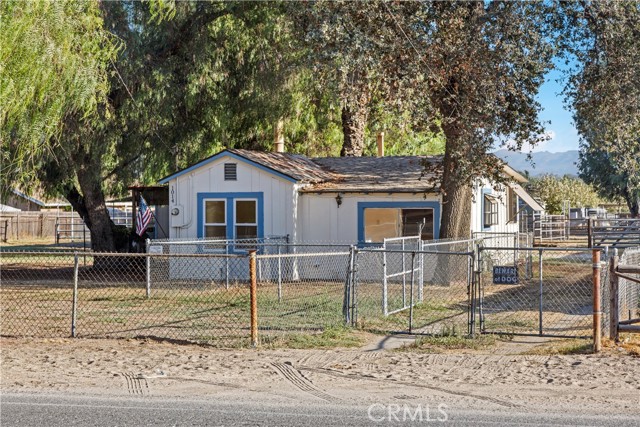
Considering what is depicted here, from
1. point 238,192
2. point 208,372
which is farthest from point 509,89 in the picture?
point 208,372

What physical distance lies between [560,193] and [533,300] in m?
50.1

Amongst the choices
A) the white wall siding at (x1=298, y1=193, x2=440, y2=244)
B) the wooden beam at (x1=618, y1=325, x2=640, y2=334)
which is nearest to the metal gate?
the wooden beam at (x1=618, y1=325, x2=640, y2=334)

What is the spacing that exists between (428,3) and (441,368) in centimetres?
1165

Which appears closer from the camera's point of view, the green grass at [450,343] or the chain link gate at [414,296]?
the green grass at [450,343]

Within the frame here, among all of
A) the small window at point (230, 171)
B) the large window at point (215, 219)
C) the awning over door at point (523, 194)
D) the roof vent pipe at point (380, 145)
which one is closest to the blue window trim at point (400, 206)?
the small window at point (230, 171)

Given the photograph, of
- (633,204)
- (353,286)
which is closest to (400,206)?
(353,286)

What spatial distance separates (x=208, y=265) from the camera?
23500 mm

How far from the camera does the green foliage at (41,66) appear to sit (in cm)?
1313

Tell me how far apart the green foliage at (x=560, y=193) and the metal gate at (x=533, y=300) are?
35284 millimetres

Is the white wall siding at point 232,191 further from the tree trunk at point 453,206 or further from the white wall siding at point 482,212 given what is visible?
the white wall siding at point 482,212

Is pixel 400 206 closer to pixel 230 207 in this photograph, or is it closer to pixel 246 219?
pixel 246 219

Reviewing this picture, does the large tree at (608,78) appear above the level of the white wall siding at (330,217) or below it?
above

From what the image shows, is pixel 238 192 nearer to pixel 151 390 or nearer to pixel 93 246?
pixel 93 246

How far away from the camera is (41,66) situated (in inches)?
535
